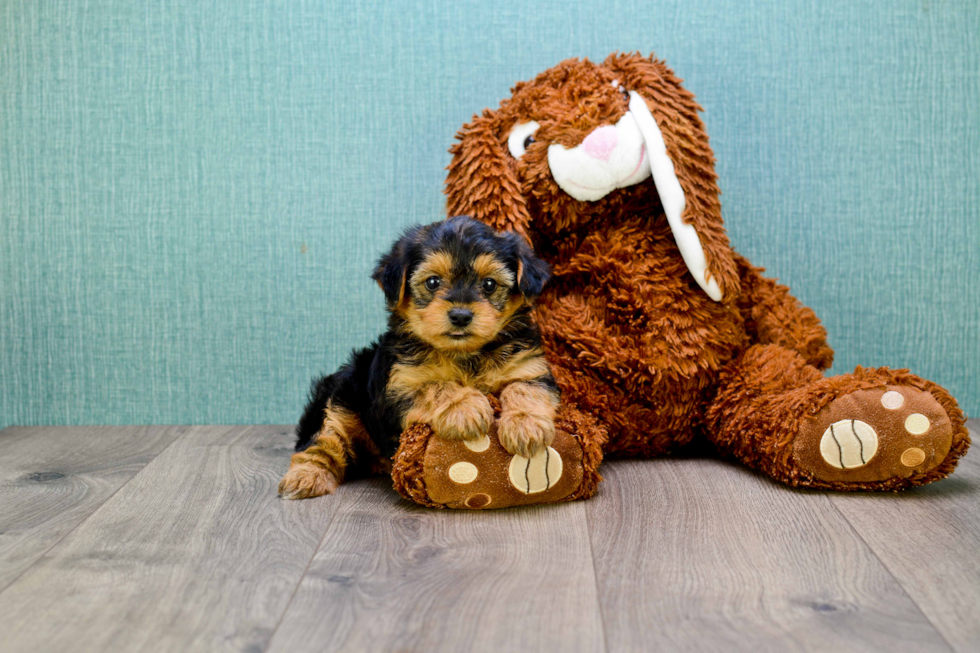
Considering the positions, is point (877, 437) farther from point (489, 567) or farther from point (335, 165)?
point (335, 165)

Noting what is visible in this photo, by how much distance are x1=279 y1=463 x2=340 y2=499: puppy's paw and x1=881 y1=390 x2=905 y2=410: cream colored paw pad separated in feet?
4.77

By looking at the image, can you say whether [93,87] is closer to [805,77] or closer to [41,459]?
[41,459]

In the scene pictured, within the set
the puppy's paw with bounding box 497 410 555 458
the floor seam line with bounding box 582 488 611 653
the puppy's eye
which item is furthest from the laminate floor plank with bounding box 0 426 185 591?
the puppy's eye

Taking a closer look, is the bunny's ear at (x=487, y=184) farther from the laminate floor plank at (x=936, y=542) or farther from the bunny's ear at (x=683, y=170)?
the laminate floor plank at (x=936, y=542)

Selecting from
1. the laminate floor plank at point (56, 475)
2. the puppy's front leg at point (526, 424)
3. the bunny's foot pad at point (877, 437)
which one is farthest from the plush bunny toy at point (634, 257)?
the laminate floor plank at point (56, 475)

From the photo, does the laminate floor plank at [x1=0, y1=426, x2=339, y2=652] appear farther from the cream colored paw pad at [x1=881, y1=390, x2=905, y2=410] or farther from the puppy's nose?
the cream colored paw pad at [x1=881, y1=390, x2=905, y2=410]

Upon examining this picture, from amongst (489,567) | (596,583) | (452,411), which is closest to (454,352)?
(452,411)

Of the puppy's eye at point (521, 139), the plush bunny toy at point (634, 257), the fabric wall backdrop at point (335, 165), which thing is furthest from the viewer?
the fabric wall backdrop at point (335, 165)

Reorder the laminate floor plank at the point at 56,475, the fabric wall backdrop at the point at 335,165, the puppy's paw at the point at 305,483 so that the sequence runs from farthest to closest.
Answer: the fabric wall backdrop at the point at 335,165 → the puppy's paw at the point at 305,483 → the laminate floor plank at the point at 56,475

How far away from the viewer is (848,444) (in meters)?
2.05

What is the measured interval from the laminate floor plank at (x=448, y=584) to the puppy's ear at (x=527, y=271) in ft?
1.79

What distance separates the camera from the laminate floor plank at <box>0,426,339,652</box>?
142 centimetres

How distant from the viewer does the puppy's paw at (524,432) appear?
1.95 m

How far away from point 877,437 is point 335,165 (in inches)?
75.6
